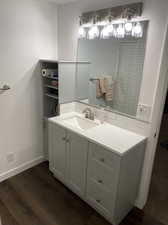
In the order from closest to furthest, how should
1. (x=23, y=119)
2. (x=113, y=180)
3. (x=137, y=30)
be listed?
(x=113, y=180), (x=137, y=30), (x=23, y=119)

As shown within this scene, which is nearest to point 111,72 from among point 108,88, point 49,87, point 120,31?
point 108,88

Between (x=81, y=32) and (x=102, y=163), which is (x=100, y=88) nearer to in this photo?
(x=81, y=32)

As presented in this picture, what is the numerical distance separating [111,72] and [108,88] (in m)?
0.21

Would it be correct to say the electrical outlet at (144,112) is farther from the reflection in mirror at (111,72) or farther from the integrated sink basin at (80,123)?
the integrated sink basin at (80,123)

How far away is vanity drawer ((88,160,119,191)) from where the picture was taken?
163 cm

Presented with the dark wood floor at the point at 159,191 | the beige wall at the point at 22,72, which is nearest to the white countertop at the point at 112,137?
the beige wall at the point at 22,72

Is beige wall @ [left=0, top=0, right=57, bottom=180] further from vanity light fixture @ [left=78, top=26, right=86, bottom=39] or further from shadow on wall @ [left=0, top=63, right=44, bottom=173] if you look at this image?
vanity light fixture @ [left=78, top=26, right=86, bottom=39]

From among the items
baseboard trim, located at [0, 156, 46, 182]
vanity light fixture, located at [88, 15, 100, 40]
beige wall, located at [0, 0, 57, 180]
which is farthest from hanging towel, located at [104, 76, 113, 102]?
baseboard trim, located at [0, 156, 46, 182]

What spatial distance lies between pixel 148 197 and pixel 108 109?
1.28m

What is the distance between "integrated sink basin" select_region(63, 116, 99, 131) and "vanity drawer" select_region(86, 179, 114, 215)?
0.69 metres

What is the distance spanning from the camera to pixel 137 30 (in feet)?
5.87

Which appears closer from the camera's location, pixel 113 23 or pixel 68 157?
pixel 113 23

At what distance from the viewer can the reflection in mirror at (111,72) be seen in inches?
74.8

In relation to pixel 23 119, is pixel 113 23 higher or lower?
higher
